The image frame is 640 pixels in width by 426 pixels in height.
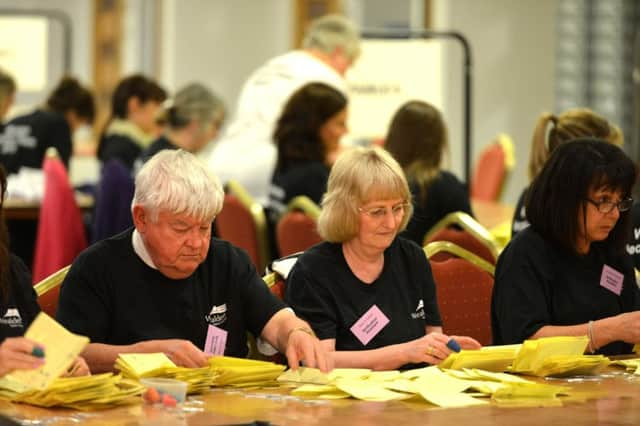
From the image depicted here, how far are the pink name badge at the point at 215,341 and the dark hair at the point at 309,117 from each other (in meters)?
2.60

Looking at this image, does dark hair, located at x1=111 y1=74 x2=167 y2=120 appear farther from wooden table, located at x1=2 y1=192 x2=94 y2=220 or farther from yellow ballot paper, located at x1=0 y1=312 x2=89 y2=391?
yellow ballot paper, located at x1=0 y1=312 x2=89 y2=391

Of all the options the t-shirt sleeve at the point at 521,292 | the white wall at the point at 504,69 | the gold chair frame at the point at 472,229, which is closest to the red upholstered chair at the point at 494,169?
the white wall at the point at 504,69

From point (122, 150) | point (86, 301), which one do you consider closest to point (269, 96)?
point (122, 150)

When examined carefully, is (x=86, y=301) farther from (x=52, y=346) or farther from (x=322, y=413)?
(x=322, y=413)

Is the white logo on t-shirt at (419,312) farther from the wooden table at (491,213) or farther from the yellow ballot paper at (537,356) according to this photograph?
the wooden table at (491,213)

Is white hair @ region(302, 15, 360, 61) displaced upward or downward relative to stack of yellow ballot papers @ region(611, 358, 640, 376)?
upward

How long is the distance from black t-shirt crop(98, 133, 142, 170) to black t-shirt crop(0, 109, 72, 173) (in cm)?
32

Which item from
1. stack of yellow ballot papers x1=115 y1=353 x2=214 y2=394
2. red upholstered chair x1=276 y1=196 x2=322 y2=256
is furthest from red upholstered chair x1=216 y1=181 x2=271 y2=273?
stack of yellow ballot papers x1=115 y1=353 x2=214 y2=394

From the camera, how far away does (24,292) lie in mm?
2938

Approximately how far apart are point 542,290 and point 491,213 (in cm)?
327

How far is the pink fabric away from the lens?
22.2 feet

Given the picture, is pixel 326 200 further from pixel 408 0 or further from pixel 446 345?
pixel 408 0

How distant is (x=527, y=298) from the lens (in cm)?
339

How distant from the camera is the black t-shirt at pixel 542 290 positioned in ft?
11.1
